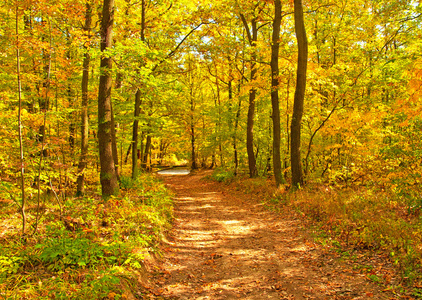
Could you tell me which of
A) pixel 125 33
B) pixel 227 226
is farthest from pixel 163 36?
pixel 227 226

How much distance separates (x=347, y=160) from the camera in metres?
10.6

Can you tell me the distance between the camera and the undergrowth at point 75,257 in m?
3.09

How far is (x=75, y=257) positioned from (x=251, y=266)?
3006 millimetres

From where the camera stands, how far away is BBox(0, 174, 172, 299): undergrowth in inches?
122

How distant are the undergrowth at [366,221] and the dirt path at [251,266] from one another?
20.0 inches

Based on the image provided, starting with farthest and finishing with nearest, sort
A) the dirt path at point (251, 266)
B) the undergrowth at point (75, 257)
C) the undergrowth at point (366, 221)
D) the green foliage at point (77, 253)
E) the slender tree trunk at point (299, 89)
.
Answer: the slender tree trunk at point (299, 89), the undergrowth at point (366, 221), the dirt path at point (251, 266), the green foliage at point (77, 253), the undergrowth at point (75, 257)

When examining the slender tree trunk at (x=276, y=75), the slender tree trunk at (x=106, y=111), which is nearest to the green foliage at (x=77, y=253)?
the slender tree trunk at (x=106, y=111)

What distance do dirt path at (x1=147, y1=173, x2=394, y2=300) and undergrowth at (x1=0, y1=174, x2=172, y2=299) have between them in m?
0.60

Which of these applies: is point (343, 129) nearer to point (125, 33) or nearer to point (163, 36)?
point (163, 36)

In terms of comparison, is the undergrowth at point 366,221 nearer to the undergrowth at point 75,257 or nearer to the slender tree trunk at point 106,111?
the undergrowth at point 75,257

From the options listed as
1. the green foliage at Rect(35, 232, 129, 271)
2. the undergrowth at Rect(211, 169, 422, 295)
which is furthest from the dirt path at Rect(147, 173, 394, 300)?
the green foliage at Rect(35, 232, 129, 271)

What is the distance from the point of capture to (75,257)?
3.66m

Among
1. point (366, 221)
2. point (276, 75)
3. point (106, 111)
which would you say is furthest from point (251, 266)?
point (276, 75)

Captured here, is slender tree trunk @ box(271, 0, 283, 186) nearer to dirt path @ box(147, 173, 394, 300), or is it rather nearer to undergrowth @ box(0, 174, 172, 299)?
dirt path @ box(147, 173, 394, 300)
